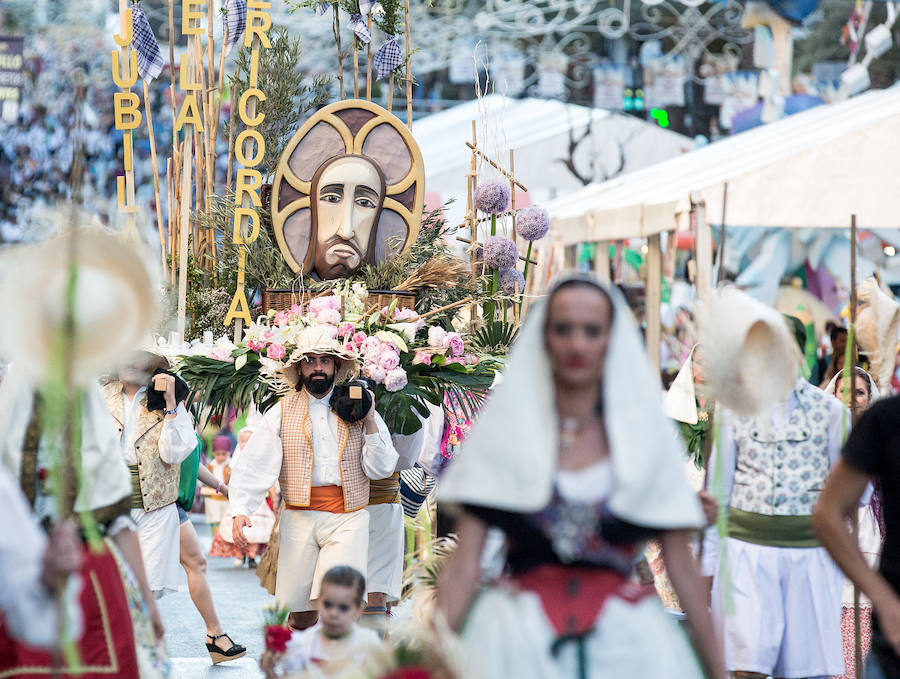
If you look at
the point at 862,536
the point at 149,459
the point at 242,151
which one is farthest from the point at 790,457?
the point at 242,151

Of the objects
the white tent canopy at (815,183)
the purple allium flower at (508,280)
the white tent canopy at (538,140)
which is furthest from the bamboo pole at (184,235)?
the white tent canopy at (538,140)

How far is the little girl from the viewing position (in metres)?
4.31

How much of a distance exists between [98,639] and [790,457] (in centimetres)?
277

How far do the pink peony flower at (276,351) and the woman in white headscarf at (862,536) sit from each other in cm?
267

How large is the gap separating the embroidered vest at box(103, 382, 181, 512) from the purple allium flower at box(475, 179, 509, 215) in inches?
85.9

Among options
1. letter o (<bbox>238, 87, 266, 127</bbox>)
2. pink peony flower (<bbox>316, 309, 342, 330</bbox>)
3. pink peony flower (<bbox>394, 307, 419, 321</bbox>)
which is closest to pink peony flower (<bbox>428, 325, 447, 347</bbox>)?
pink peony flower (<bbox>394, 307, 419, 321</bbox>)

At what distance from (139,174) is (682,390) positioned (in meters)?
18.5

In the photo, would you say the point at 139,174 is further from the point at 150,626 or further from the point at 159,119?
the point at 150,626

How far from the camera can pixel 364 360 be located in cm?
670

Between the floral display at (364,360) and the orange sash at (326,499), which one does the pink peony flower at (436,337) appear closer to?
the floral display at (364,360)

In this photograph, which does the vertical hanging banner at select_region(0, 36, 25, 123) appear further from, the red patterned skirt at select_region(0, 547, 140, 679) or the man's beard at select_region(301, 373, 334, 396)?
the red patterned skirt at select_region(0, 547, 140, 679)

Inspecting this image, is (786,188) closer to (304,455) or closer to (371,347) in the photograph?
(371,347)

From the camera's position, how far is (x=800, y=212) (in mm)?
9023

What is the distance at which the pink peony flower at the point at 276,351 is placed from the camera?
21.5 ft
